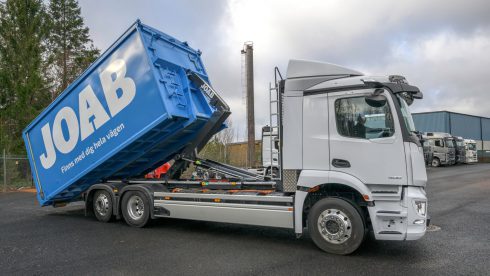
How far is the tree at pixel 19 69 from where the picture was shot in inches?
742

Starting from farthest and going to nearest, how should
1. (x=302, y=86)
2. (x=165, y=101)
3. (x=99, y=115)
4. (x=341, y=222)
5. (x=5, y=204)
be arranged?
(x=5, y=204), (x=99, y=115), (x=165, y=101), (x=302, y=86), (x=341, y=222)

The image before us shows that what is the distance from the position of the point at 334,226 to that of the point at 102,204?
5557mm

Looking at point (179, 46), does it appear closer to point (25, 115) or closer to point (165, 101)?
point (165, 101)

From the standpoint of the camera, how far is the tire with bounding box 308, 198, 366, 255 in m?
5.80

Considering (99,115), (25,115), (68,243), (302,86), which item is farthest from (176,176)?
(25,115)

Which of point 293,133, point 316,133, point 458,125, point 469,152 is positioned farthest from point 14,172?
point 458,125

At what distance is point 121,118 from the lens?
7918 mm

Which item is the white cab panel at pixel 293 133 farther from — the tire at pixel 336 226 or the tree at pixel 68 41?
the tree at pixel 68 41

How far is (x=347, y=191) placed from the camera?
6.17m

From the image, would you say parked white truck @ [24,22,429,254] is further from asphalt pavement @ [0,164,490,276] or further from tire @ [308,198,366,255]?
asphalt pavement @ [0,164,490,276]

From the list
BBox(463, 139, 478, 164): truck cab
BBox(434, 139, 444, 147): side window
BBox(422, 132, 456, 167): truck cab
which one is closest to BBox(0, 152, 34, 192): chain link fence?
BBox(422, 132, 456, 167): truck cab

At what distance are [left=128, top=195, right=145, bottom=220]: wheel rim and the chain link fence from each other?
12.3 metres

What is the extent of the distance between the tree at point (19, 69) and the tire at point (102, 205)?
12.2 meters

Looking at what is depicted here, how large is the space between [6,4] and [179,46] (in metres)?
16.2
